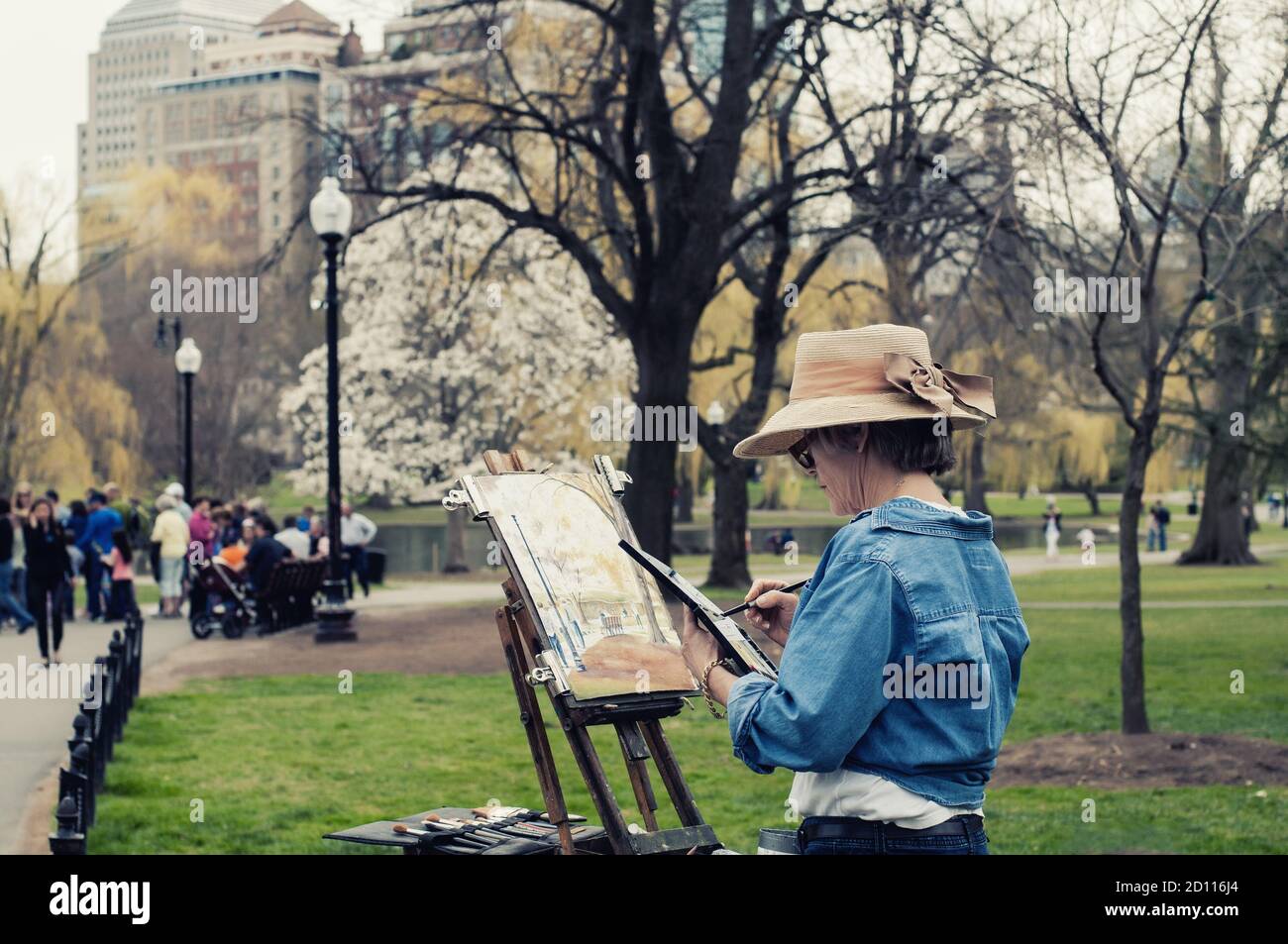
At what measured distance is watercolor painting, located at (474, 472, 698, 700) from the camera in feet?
17.8

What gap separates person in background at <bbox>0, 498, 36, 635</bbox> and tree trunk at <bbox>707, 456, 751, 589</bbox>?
10.7m

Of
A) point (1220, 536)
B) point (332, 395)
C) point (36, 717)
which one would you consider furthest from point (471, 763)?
point (1220, 536)

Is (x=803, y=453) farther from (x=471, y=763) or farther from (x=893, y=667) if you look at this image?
(x=471, y=763)

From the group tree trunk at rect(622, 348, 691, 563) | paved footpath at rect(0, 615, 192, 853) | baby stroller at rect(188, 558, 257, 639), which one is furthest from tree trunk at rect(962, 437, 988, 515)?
paved footpath at rect(0, 615, 192, 853)

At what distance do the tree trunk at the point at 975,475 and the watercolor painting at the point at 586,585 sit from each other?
42.2 m

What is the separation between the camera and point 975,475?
5188 centimetres

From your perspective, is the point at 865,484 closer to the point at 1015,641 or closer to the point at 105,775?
the point at 1015,641

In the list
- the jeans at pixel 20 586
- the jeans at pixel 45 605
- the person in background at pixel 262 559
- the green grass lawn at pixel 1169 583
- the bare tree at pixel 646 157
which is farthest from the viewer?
the green grass lawn at pixel 1169 583

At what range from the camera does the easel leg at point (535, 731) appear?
536 centimetres

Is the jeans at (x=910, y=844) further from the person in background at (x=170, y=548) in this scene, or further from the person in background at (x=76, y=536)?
the person in background at (x=76, y=536)

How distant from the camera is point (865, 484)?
3811mm

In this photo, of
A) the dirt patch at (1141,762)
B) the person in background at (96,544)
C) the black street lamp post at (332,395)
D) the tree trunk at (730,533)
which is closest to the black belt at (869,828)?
the dirt patch at (1141,762)
